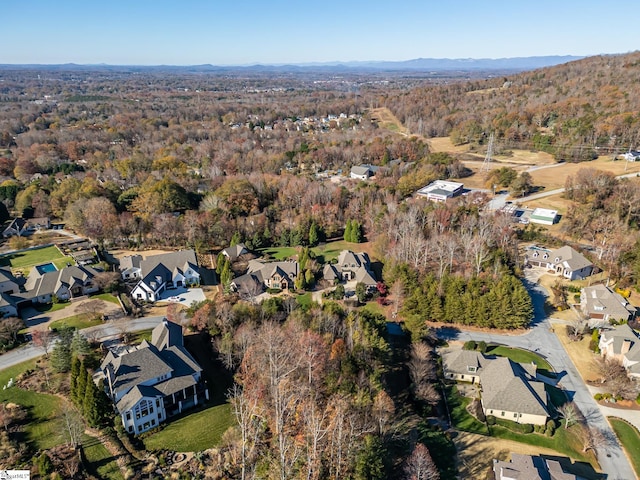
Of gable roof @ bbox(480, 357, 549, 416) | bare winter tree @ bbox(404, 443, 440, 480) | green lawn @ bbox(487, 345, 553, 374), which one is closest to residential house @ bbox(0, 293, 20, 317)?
bare winter tree @ bbox(404, 443, 440, 480)

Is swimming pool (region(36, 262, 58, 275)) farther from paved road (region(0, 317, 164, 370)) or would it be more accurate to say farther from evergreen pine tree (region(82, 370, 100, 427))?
evergreen pine tree (region(82, 370, 100, 427))

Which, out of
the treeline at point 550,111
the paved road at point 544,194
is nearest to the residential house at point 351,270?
the paved road at point 544,194

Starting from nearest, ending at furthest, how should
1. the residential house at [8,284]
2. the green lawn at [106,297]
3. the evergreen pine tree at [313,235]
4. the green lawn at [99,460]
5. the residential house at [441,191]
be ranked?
the green lawn at [99,460]
the residential house at [8,284]
the green lawn at [106,297]
the evergreen pine tree at [313,235]
the residential house at [441,191]

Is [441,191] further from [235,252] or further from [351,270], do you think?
[235,252]

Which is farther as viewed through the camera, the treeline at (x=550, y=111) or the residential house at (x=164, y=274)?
the treeline at (x=550, y=111)

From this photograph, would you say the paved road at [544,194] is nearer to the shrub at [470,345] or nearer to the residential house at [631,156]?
the residential house at [631,156]

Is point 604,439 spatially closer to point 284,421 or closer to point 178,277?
point 284,421

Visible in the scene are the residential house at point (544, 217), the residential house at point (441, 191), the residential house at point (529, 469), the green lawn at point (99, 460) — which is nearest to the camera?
the residential house at point (529, 469)
